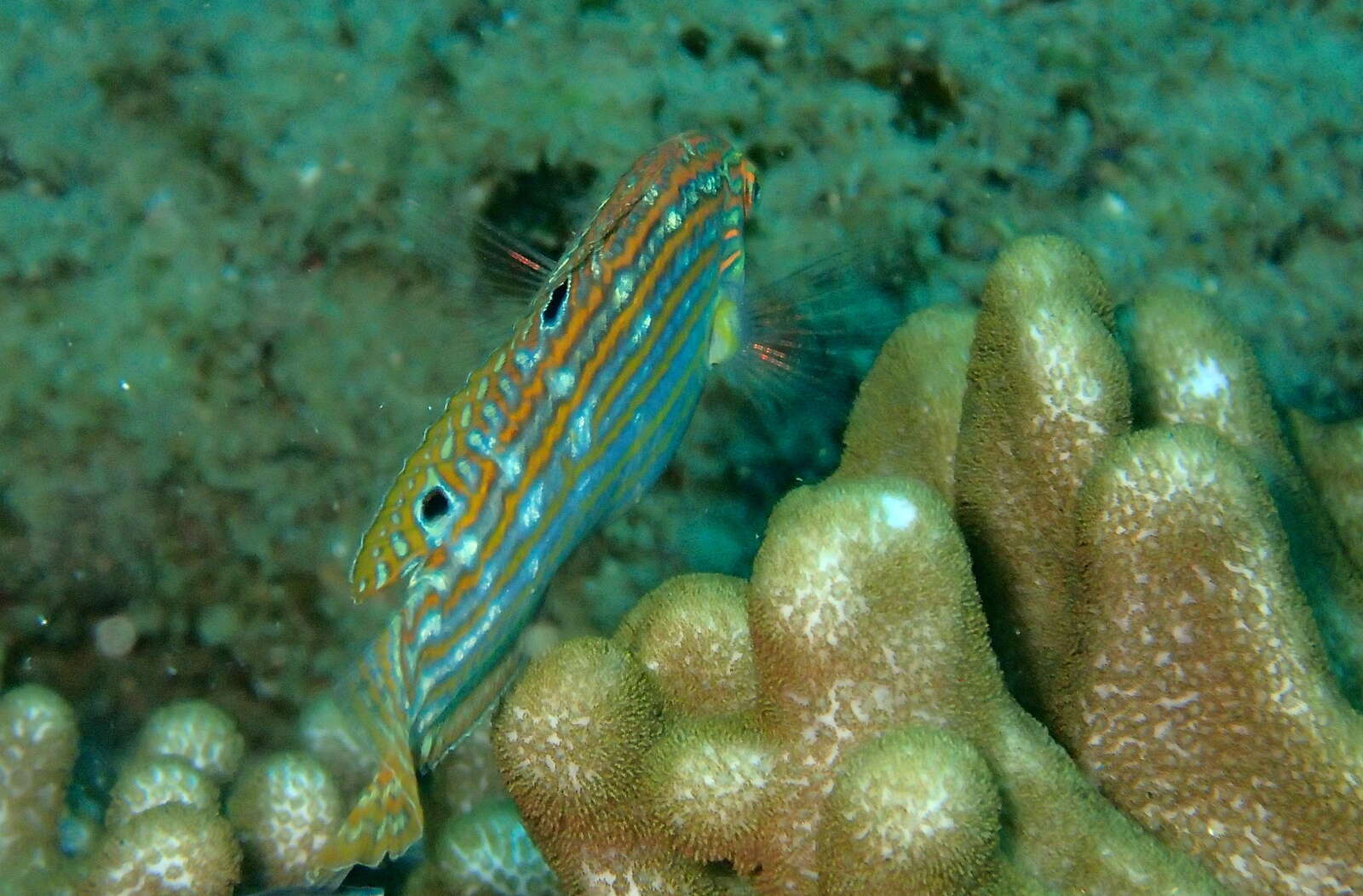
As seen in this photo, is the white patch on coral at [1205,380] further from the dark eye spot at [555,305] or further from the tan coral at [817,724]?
the dark eye spot at [555,305]

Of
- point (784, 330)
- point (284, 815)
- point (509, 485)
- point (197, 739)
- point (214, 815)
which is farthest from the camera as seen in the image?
point (197, 739)

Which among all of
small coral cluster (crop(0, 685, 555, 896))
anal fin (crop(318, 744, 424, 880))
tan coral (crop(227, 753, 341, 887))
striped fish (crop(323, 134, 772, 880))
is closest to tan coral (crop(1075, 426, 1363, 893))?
striped fish (crop(323, 134, 772, 880))

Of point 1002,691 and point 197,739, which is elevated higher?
point 1002,691

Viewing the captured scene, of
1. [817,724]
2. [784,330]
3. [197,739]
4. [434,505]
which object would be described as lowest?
[197,739]

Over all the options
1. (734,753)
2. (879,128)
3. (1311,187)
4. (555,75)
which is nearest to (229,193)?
(555,75)

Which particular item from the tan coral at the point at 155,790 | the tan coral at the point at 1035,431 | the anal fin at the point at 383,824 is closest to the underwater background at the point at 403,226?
the tan coral at the point at 155,790

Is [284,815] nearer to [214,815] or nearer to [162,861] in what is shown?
[214,815]

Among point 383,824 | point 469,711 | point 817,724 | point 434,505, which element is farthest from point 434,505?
point 817,724
